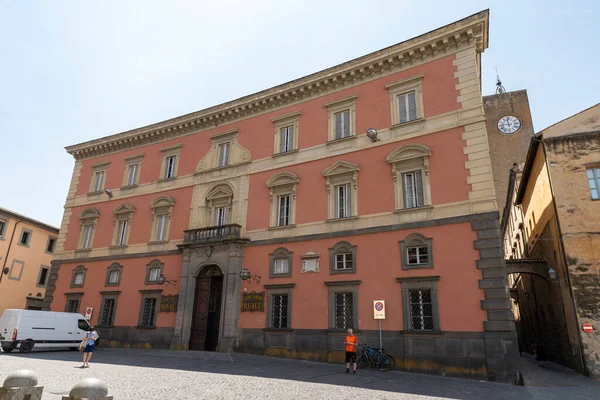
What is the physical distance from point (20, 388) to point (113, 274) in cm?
1954

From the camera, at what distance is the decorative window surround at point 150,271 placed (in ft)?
74.6

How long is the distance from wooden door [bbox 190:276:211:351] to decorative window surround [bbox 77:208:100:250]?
32.2 feet

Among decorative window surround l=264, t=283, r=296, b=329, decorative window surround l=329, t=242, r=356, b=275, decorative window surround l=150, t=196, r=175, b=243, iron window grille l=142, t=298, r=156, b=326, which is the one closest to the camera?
decorative window surround l=329, t=242, r=356, b=275

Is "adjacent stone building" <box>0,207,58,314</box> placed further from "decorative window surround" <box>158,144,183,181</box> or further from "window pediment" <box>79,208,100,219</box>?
"decorative window surround" <box>158,144,183,181</box>

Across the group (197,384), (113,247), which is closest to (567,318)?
(197,384)

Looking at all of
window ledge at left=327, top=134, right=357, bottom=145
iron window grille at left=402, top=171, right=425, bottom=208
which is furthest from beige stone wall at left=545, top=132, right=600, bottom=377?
window ledge at left=327, top=134, right=357, bottom=145

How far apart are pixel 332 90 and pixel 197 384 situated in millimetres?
15454

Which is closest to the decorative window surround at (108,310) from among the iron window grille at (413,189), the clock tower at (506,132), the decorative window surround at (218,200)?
the decorative window surround at (218,200)

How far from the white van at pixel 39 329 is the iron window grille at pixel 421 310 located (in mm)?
18382

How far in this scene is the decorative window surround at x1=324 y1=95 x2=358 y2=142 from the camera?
1997 cm

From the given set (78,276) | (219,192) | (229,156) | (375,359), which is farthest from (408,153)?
(78,276)

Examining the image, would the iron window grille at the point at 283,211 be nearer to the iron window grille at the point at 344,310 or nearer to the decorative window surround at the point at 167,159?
the iron window grille at the point at 344,310

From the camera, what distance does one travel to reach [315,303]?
17.9 m

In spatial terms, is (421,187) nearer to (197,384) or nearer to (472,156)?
(472,156)
